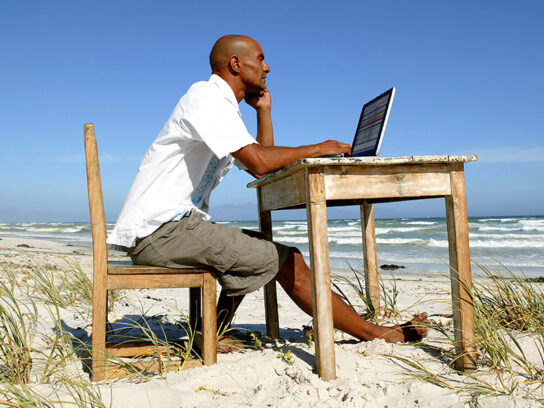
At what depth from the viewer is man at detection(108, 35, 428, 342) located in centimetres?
219

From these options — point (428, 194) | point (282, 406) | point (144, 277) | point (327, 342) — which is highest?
point (428, 194)

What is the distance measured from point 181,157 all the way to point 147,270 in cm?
57

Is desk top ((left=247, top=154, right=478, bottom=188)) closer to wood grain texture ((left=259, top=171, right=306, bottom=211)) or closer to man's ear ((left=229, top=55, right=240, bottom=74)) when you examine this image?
wood grain texture ((left=259, top=171, right=306, bottom=211))

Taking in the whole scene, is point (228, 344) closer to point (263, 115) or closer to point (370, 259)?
point (370, 259)

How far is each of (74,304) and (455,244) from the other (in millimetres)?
2970

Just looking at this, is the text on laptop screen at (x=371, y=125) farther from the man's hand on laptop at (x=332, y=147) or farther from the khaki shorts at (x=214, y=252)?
the khaki shorts at (x=214, y=252)

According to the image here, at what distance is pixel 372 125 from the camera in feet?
8.04

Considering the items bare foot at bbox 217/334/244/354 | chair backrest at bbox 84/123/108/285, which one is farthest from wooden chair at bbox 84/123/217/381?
bare foot at bbox 217/334/244/354

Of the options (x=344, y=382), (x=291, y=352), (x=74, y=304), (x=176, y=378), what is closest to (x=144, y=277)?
(x=176, y=378)

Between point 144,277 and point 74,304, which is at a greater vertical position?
point 144,277

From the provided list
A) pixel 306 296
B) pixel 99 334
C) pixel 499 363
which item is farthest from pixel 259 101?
pixel 499 363

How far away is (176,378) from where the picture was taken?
2.13 meters

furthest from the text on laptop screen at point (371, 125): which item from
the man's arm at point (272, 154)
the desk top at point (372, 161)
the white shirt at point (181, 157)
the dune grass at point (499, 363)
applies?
the dune grass at point (499, 363)

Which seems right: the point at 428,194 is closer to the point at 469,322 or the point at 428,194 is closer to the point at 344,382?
the point at 469,322
